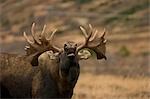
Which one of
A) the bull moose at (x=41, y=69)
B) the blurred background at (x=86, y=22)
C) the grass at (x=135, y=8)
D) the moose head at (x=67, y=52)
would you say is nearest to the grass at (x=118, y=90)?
the moose head at (x=67, y=52)

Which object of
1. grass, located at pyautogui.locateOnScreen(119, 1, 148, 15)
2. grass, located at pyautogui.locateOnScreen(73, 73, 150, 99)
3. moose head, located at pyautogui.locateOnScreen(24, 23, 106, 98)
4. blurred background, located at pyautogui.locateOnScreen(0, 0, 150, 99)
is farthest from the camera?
grass, located at pyautogui.locateOnScreen(119, 1, 148, 15)

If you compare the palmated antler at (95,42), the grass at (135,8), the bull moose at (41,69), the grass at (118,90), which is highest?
the grass at (135,8)

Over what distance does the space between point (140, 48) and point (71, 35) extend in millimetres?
11690

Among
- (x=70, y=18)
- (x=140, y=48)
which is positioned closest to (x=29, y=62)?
Answer: (x=140, y=48)

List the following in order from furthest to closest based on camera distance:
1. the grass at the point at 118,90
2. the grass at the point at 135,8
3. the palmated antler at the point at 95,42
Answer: the grass at the point at 135,8
the grass at the point at 118,90
the palmated antler at the point at 95,42

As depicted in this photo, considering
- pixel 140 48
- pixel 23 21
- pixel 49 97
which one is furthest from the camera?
pixel 23 21

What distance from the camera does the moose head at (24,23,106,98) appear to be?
15.0 m

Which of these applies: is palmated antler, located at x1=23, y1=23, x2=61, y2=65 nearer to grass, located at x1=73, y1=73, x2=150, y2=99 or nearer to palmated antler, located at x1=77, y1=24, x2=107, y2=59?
palmated antler, located at x1=77, y1=24, x2=107, y2=59

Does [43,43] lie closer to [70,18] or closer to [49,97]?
[49,97]

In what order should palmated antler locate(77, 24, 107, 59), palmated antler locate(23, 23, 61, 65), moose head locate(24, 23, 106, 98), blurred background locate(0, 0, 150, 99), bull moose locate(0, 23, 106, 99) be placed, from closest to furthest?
moose head locate(24, 23, 106, 98) < bull moose locate(0, 23, 106, 99) < palmated antler locate(23, 23, 61, 65) < palmated antler locate(77, 24, 107, 59) < blurred background locate(0, 0, 150, 99)

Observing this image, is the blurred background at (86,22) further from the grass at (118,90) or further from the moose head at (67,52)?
the moose head at (67,52)

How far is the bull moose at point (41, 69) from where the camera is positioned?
51.8 feet

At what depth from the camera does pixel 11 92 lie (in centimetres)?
1636

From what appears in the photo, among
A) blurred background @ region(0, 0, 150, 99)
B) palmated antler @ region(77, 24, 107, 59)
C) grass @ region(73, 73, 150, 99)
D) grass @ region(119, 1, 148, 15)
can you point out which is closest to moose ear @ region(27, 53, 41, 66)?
palmated antler @ region(77, 24, 107, 59)
